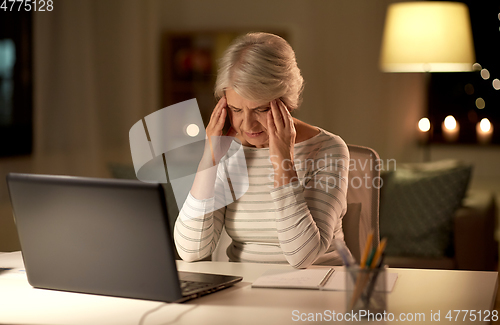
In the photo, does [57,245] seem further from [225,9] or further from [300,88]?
[225,9]

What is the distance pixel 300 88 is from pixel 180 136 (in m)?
0.40

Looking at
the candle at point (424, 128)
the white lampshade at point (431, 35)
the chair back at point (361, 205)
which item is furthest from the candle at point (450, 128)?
the chair back at point (361, 205)

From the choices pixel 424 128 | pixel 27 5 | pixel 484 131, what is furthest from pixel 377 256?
pixel 484 131

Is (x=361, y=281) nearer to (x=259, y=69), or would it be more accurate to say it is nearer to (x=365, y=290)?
(x=365, y=290)

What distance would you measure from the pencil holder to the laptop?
27cm

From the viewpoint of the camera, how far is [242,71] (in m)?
1.30

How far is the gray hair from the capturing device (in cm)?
130

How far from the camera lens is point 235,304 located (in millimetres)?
872

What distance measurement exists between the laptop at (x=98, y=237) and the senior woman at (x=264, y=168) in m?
0.36

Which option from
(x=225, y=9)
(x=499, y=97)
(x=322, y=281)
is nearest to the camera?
(x=322, y=281)

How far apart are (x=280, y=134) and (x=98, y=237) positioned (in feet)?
1.90

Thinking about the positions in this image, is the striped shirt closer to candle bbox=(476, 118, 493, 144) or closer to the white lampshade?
the white lampshade

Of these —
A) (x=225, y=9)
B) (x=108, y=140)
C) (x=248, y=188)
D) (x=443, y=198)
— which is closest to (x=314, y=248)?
(x=248, y=188)

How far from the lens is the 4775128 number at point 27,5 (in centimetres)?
266
